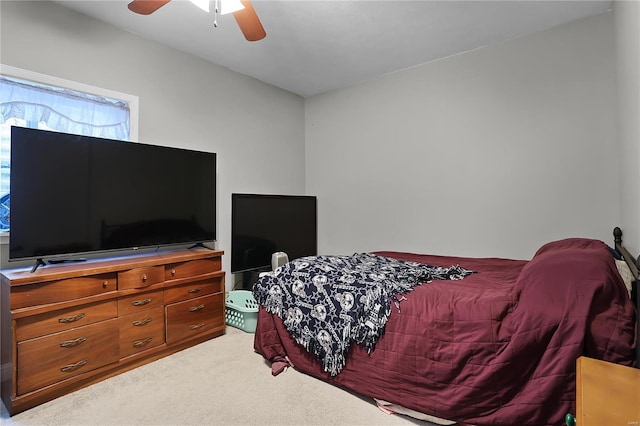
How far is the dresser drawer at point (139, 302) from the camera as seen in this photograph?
7.41 ft

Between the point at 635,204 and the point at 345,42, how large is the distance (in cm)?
246

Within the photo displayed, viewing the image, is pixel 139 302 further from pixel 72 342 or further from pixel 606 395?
pixel 606 395

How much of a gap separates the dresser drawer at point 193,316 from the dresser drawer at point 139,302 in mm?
113

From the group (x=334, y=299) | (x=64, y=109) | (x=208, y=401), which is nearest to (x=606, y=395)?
(x=334, y=299)

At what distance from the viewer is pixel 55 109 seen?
2445 millimetres

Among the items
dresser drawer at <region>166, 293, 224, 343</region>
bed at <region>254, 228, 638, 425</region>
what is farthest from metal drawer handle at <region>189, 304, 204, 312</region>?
bed at <region>254, 228, 638, 425</region>

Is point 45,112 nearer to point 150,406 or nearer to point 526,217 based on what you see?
point 150,406

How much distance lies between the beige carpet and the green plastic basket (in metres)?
0.65

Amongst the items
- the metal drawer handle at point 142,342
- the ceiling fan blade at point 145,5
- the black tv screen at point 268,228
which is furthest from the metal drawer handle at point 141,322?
the ceiling fan blade at point 145,5

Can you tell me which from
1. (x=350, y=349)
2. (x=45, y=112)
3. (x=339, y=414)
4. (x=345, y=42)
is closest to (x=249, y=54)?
(x=345, y=42)

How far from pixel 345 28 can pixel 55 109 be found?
91.9 inches

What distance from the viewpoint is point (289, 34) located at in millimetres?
2887

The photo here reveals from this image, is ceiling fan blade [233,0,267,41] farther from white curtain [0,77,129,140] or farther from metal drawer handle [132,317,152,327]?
metal drawer handle [132,317,152,327]

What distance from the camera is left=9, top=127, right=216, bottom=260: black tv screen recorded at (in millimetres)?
2055
